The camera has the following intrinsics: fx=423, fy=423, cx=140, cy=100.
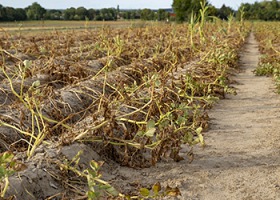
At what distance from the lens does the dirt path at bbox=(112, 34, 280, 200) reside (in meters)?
2.84

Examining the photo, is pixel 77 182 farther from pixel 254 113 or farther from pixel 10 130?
pixel 254 113

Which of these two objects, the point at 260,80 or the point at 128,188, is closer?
the point at 128,188

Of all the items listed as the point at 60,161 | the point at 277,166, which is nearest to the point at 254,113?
the point at 277,166

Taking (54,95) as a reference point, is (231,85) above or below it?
below

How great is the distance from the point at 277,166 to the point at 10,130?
2.17 metres

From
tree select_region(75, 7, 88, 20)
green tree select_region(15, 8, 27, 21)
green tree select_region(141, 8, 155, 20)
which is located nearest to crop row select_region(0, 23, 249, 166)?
green tree select_region(141, 8, 155, 20)

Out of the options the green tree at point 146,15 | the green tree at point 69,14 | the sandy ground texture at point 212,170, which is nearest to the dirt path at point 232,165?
the sandy ground texture at point 212,170

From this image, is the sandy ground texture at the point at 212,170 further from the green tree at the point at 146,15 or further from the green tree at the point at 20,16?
the green tree at the point at 20,16

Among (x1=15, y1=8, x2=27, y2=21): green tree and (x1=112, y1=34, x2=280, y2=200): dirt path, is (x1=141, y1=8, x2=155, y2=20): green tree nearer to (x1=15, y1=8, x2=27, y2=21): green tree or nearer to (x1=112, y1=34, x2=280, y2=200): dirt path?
(x1=15, y1=8, x2=27, y2=21): green tree

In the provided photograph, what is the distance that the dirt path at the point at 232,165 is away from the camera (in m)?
2.84

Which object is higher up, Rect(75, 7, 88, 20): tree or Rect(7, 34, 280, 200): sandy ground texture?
Rect(7, 34, 280, 200): sandy ground texture

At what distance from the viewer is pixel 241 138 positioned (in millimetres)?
3973

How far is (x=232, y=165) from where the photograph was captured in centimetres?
326

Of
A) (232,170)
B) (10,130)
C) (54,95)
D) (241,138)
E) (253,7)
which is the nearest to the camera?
(232,170)
